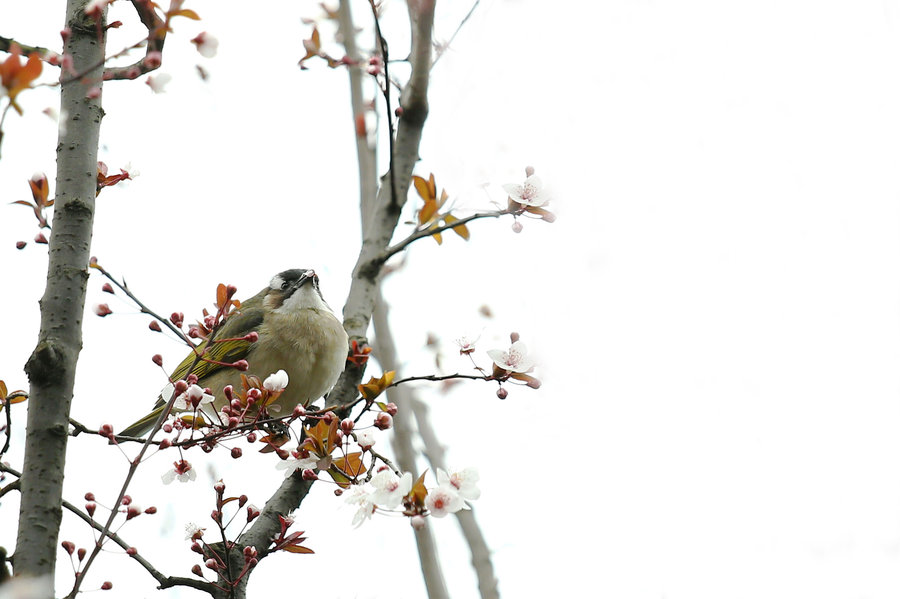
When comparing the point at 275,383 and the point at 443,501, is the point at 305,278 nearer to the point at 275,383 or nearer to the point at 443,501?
the point at 275,383

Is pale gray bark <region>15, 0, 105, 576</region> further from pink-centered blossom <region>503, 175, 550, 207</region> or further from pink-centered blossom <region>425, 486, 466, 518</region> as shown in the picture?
pink-centered blossom <region>503, 175, 550, 207</region>

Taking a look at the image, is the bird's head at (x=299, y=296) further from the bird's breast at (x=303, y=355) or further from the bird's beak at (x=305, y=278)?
the bird's breast at (x=303, y=355)

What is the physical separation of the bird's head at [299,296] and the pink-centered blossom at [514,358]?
2.79 meters

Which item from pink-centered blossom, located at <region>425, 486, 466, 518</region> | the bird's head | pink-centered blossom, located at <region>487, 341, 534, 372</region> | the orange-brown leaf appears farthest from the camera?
the bird's head

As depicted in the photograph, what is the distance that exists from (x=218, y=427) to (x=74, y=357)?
0.54 metres

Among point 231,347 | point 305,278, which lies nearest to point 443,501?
point 231,347

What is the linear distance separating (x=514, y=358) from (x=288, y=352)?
246 centimetres

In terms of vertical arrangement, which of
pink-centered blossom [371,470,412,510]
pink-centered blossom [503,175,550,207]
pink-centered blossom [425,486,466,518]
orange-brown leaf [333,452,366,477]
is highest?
pink-centered blossom [503,175,550,207]

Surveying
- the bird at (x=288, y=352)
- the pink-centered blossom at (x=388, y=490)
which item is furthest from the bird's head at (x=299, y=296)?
the pink-centered blossom at (x=388, y=490)

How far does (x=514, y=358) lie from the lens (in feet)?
9.21

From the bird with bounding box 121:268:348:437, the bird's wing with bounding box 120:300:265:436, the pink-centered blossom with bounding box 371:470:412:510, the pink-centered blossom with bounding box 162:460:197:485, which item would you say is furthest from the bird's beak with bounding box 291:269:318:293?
the pink-centered blossom with bounding box 371:470:412:510

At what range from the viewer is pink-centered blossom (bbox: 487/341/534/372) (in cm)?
279

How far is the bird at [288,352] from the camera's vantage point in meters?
4.85

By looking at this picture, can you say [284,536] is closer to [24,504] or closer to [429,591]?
[24,504]
